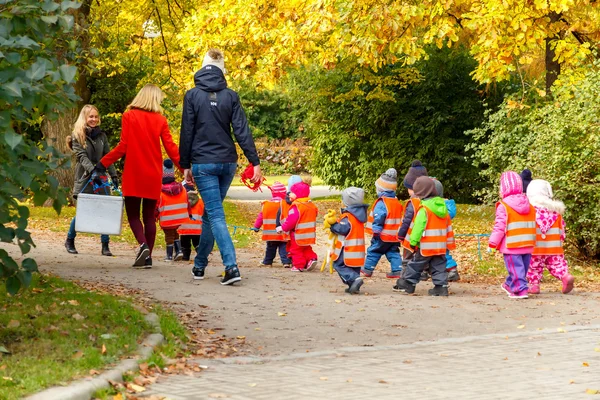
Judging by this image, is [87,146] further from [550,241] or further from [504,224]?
[550,241]

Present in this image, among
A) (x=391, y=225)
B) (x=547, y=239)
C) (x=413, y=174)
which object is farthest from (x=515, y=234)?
(x=413, y=174)

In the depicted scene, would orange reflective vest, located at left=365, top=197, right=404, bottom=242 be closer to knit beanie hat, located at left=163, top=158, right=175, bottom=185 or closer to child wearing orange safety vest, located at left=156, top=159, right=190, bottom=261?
child wearing orange safety vest, located at left=156, top=159, right=190, bottom=261

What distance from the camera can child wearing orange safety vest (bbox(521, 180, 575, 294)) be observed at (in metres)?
11.1

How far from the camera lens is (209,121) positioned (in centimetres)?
997

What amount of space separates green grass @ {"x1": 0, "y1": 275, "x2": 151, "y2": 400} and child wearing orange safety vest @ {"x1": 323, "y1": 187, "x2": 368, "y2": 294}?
8.60ft

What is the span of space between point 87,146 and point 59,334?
5.76m

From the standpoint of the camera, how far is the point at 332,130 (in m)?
29.7

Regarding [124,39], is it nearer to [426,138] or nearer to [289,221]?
[426,138]

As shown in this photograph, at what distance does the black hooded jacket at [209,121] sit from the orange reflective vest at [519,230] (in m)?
2.85

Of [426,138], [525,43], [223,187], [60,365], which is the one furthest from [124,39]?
[60,365]

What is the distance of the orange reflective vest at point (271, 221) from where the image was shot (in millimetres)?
13078

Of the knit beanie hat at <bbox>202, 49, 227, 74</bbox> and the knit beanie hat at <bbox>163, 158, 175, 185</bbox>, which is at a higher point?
the knit beanie hat at <bbox>202, 49, 227, 74</bbox>

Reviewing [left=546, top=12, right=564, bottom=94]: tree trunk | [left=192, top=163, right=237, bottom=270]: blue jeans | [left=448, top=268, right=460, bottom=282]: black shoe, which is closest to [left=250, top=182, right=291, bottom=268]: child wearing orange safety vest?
[left=448, top=268, right=460, bottom=282]: black shoe

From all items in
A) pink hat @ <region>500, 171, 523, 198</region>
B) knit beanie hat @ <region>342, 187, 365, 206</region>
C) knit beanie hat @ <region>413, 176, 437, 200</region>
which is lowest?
knit beanie hat @ <region>342, 187, 365, 206</region>
